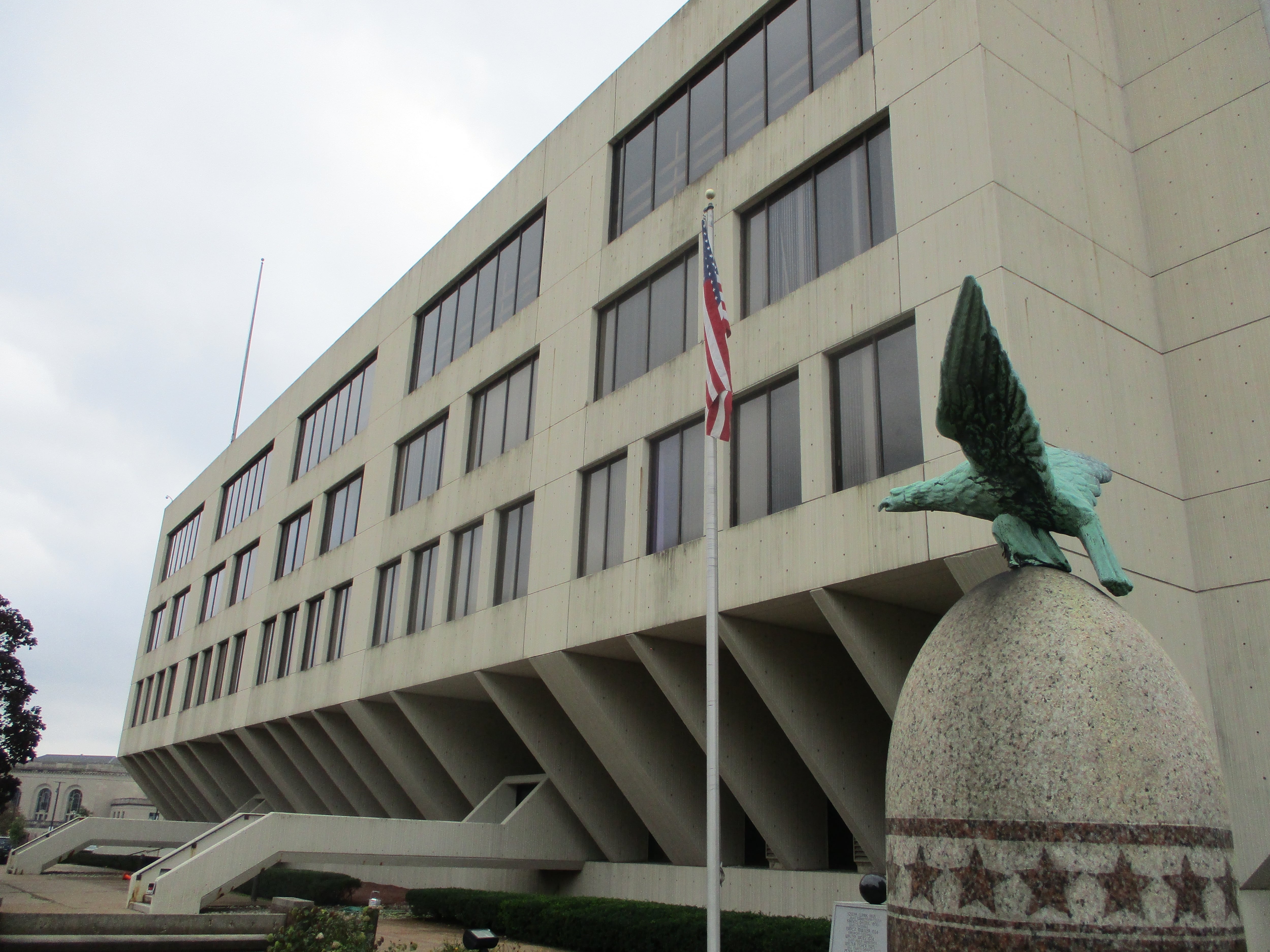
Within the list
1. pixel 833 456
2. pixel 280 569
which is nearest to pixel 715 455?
pixel 833 456

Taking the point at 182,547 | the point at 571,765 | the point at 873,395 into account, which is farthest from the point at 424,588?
the point at 182,547

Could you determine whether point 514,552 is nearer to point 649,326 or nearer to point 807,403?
point 649,326

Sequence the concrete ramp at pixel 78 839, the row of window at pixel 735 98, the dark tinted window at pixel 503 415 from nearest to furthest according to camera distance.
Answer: the row of window at pixel 735 98 < the dark tinted window at pixel 503 415 < the concrete ramp at pixel 78 839

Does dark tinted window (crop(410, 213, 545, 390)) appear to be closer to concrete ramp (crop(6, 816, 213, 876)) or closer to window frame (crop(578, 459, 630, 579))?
window frame (crop(578, 459, 630, 579))

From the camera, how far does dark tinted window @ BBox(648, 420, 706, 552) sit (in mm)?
18531

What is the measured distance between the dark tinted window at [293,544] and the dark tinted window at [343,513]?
1.55m

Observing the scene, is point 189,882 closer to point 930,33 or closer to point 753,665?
point 753,665

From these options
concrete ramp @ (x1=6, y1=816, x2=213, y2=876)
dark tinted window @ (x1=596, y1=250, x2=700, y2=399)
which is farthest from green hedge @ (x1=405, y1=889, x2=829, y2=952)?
concrete ramp @ (x1=6, y1=816, x2=213, y2=876)

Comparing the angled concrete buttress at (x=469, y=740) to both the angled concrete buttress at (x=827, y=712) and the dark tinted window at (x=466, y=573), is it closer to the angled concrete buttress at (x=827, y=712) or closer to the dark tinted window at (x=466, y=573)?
the dark tinted window at (x=466, y=573)

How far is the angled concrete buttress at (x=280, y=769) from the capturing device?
35.9 metres

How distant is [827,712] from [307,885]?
1734cm

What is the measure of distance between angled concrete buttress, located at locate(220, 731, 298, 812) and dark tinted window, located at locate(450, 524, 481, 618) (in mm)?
17922

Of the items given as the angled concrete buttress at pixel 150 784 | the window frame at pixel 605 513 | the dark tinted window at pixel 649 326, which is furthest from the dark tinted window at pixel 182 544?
the window frame at pixel 605 513

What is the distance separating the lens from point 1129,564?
1427 centimetres
